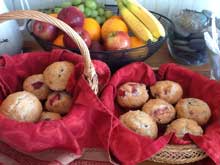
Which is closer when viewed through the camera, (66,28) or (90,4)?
(66,28)

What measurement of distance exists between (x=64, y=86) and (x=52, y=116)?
64mm

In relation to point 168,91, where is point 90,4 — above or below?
above

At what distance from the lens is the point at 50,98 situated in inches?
22.9

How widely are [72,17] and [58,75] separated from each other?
0.57 ft

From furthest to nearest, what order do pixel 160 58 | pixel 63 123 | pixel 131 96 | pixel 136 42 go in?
pixel 160 58
pixel 136 42
pixel 131 96
pixel 63 123

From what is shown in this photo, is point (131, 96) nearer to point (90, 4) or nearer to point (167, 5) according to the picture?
point (90, 4)

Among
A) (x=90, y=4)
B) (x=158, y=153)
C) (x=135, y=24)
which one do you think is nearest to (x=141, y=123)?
(x=158, y=153)

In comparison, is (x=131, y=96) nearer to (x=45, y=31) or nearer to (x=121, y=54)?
(x=121, y=54)

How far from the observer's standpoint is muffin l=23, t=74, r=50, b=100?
1.99 feet

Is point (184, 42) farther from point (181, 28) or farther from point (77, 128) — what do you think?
point (77, 128)

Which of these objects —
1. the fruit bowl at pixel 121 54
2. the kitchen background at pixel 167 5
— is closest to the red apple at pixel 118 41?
the fruit bowl at pixel 121 54

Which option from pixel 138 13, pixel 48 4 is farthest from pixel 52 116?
pixel 48 4

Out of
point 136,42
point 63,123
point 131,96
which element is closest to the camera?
point 63,123

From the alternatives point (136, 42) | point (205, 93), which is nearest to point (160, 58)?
point (136, 42)
